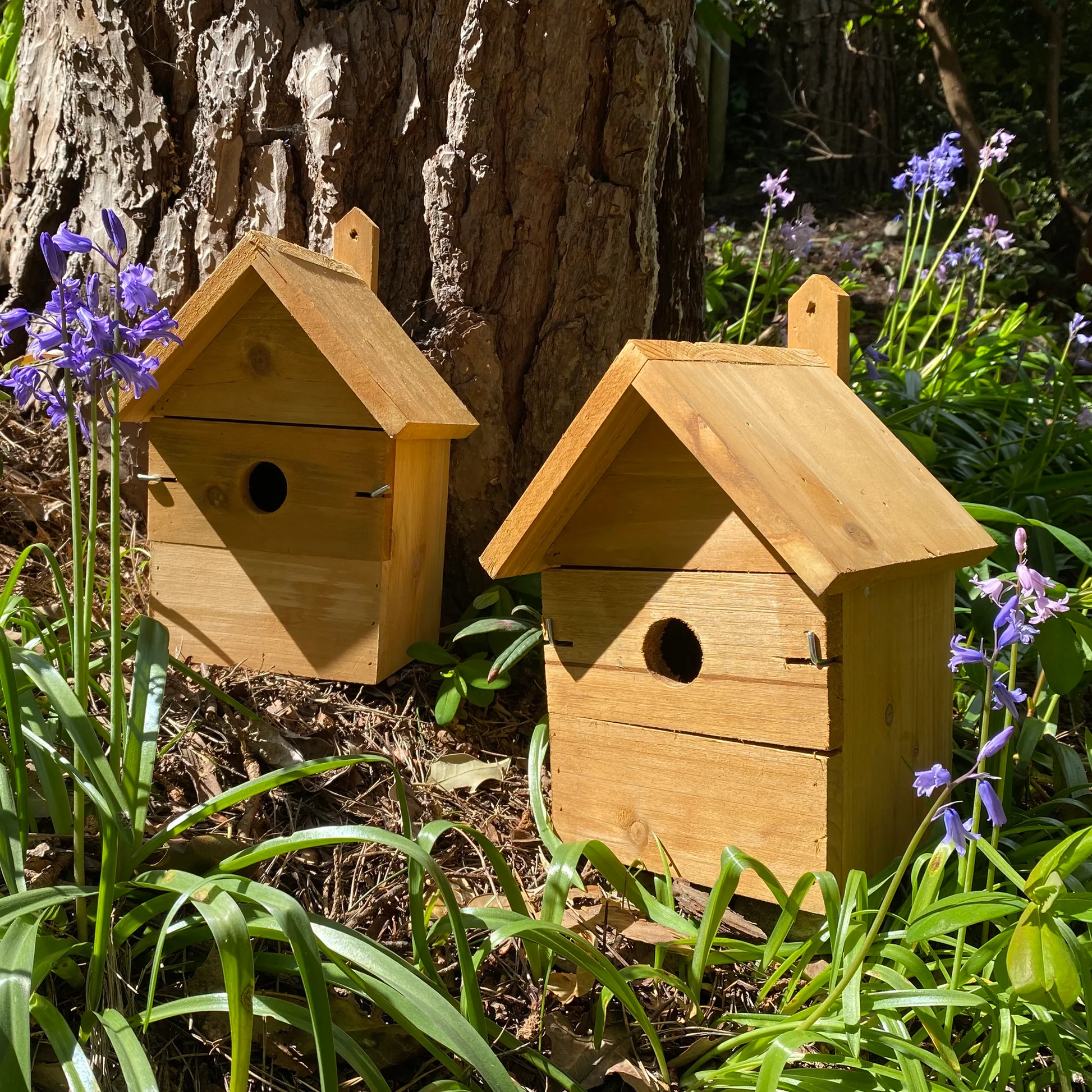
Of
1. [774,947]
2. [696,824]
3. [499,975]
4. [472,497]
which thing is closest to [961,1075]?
[774,947]

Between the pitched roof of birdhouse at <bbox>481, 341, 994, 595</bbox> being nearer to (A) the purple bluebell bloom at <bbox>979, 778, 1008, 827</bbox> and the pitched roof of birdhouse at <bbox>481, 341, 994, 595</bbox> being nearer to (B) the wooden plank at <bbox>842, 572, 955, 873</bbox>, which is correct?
(B) the wooden plank at <bbox>842, 572, 955, 873</bbox>

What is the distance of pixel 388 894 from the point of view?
201 centimetres

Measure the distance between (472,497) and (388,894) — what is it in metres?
1.13

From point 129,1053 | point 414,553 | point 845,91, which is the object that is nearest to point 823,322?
point 414,553

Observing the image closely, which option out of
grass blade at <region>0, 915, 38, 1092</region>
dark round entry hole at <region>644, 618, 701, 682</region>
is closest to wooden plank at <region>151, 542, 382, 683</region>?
dark round entry hole at <region>644, 618, 701, 682</region>

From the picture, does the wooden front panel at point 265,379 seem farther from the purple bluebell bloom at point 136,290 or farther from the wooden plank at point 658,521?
the purple bluebell bloom at point 136,290

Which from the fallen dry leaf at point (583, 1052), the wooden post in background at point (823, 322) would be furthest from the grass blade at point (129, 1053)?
the wooden post in background at point (823, 322)

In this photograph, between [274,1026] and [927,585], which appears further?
[927,585]

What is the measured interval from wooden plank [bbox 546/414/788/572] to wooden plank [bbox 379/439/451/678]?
43 centimetres

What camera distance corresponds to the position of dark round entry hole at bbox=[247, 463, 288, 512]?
9.25 feet

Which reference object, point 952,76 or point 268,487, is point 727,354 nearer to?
point 268,487

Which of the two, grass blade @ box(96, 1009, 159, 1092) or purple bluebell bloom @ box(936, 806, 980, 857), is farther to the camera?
purple bluebell bloom @ box(936, 806, 980, 857)

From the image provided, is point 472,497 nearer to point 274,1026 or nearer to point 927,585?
point 927,585

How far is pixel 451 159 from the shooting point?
271cm
